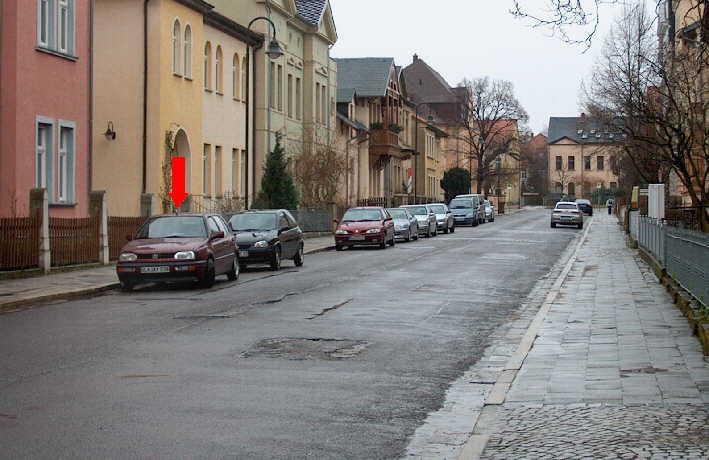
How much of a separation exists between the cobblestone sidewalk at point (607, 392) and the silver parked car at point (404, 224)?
26.7 meters

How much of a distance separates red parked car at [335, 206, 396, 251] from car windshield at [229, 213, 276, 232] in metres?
10.1

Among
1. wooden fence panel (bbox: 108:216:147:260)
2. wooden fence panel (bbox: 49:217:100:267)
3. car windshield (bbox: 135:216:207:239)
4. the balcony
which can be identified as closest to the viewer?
car windshield (bbox: 135:216:207:239)

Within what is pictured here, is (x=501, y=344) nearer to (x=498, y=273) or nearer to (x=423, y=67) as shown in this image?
(x=498, y=273)

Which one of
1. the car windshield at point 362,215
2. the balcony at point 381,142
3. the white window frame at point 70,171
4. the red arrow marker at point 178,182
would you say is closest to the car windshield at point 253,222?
the white window frame at point 70,171

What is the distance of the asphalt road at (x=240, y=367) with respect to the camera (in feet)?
23.9

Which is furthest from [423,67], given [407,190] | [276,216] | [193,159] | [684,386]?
[684,386]

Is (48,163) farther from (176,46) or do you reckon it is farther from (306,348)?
(306,348)

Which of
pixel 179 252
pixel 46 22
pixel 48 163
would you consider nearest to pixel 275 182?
pixel 48 163

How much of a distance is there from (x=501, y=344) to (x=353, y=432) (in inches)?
232

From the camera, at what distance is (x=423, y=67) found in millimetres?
129625

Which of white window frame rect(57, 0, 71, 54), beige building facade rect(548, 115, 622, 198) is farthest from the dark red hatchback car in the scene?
beige building facade rect(548, 115, 622, 198)

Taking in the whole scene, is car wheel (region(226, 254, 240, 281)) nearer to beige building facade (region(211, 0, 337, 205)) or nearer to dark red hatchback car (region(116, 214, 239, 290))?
dark red hatchback car (region(116, 214, 239, 290))

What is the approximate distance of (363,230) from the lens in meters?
37.7

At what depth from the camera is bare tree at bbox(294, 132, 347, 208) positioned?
47.7 meters
